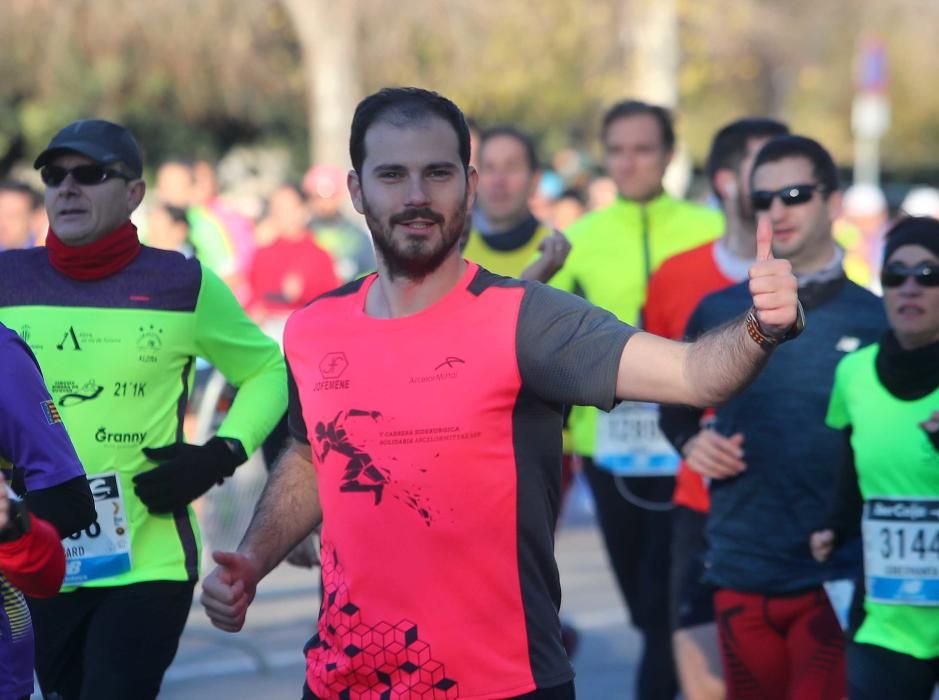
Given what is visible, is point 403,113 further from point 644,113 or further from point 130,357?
point 644,113

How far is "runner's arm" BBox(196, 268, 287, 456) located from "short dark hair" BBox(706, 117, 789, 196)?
240 centimetres

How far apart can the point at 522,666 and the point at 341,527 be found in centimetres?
50

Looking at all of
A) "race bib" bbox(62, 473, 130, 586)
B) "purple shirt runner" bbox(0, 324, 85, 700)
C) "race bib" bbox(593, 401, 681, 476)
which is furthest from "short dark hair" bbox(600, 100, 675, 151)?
"purple shirt runner" bbox(0, 324, 85, 700)

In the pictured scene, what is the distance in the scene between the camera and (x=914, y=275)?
5336 millimetres

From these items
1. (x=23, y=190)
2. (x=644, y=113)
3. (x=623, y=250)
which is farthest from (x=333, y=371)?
(x=23, y=190)

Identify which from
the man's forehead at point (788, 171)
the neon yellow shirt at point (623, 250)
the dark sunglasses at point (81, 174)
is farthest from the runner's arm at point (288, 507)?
the neon yellow shirt at point (623, 250)

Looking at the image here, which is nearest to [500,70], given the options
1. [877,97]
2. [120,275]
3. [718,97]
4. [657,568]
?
[877,97]

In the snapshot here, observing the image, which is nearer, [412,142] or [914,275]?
[412,142]

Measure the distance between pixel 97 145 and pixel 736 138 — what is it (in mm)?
3083

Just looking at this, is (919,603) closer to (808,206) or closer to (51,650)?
(808,206)

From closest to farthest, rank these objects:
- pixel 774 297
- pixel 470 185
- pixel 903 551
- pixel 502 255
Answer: pixel 774 297, pixel 470 185, pixel 903 551, pixel 502 255

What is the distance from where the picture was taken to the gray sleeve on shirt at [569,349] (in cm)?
379

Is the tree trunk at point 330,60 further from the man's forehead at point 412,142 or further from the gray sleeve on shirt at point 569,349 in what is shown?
the gray sleeve on shirt at point 569,349

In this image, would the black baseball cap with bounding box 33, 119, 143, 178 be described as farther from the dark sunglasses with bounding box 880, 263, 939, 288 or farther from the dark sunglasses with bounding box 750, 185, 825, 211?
the dark sunglasses with bounding box 880, 263, 939, 288
